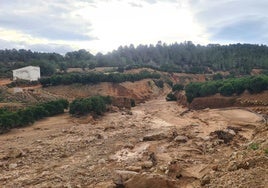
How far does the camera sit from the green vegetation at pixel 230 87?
4550cm

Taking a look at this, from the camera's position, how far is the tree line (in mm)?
94750

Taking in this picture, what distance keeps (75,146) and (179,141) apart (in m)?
7.99

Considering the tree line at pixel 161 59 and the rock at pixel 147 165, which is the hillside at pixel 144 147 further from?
the tree line at pixel 161 59

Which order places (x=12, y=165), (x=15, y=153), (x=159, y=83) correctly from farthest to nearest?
(x=159, y=83) → (x=15, y=153) → (x=12, y=165)

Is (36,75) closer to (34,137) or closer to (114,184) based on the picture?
(34,137)

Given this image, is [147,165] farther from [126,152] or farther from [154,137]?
[154,137]

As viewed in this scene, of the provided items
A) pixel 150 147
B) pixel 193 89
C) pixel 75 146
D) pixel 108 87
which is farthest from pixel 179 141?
pixel 108 87

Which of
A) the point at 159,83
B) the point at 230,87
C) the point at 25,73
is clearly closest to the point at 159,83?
the point at 159,83

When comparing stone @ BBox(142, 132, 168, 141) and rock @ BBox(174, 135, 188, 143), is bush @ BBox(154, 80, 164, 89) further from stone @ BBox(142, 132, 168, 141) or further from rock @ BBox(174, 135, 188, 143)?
rock @ BBox(174, 135, 188, 143)

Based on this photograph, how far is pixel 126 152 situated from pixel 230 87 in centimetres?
2697

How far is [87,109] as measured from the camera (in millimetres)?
42625

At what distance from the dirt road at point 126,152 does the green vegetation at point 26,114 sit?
0.94 meters

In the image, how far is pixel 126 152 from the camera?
2550cm

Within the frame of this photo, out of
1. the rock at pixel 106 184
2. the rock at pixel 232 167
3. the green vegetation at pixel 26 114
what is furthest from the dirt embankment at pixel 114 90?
the rock at pixel 232 167
